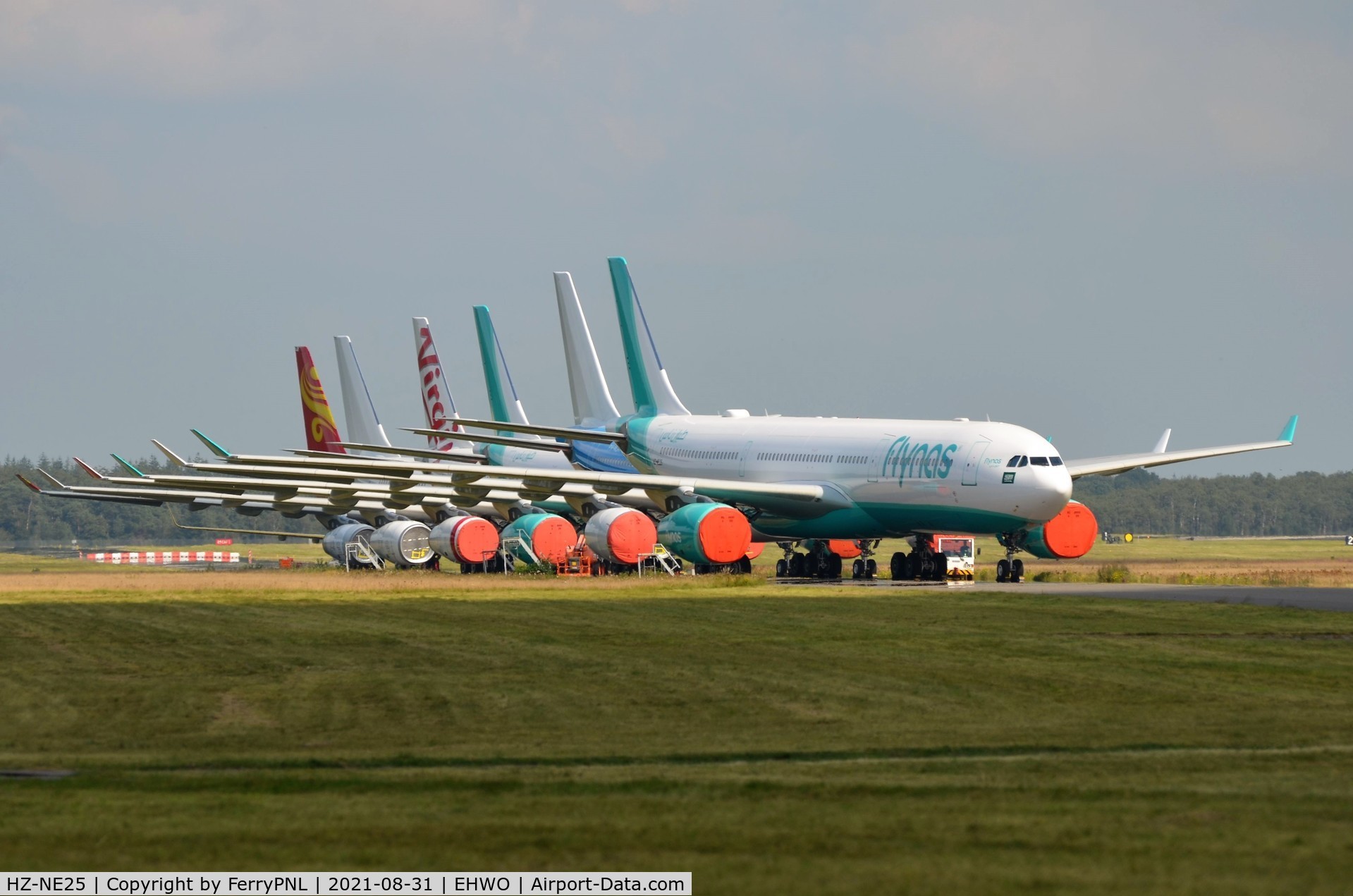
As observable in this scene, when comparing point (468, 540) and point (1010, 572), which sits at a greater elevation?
point (468, 540)

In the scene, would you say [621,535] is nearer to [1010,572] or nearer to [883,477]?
[883,477]

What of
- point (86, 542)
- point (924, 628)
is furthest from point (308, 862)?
point (86, 542)

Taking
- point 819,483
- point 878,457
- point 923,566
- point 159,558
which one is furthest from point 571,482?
point 159,558

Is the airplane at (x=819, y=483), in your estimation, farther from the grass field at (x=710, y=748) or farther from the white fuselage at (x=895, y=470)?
the grass field at (x=710, y=748)

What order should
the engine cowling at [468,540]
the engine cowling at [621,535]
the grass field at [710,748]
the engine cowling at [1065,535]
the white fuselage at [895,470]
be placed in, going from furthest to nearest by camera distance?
the engine cowling at [468,540], the engine cowling at [621,535], the engine cowling at [1065,535], the white fuselage at [895,470], the grass field at [710,748]

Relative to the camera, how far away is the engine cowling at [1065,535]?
48.0 meters

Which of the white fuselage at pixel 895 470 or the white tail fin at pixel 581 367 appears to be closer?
the white fuselage at pixel 895 470

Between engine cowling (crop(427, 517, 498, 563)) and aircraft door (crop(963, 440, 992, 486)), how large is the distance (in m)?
19.3

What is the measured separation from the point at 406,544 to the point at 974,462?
24.6 meters

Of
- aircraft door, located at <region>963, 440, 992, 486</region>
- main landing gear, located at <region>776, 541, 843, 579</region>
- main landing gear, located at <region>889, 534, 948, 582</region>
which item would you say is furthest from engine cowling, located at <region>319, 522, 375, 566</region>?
aircraft door, located at <region>963, 440, 992, 486</region>

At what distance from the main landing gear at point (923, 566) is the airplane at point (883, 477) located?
0.04 metres

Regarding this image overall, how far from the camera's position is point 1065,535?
48250 mm

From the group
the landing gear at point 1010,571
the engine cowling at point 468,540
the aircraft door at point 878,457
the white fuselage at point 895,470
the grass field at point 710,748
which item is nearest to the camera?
the grass field at point 710,748

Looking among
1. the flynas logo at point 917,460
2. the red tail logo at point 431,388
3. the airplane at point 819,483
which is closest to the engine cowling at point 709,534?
the airplane at point 819,483
